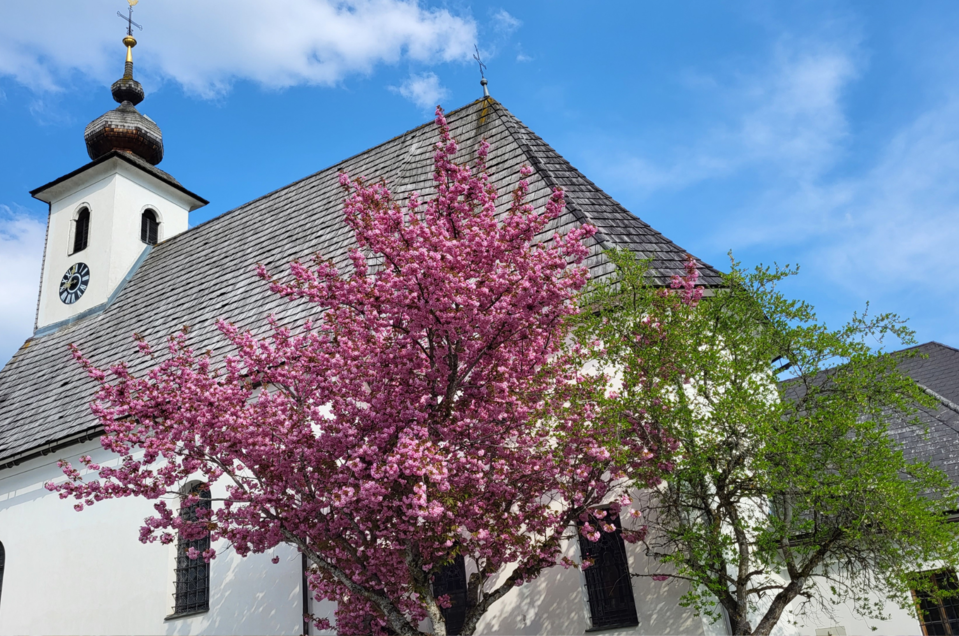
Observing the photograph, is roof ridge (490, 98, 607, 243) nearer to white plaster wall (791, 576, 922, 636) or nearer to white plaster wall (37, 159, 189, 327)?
white plaster wall (791, 576, 922, 636)

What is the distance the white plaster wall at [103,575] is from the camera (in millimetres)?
11474

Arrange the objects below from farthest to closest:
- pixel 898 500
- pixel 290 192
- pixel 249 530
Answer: pixel 290 192 → pixel 249 530 → pixel 898 500

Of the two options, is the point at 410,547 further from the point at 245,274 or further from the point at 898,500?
the point at 245,274

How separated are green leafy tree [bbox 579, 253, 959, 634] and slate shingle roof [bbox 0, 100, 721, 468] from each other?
262 centimetres

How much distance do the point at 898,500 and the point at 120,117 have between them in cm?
2156

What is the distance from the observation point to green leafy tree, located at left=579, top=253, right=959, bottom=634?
7.54m

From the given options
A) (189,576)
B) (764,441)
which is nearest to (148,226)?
(189,576)

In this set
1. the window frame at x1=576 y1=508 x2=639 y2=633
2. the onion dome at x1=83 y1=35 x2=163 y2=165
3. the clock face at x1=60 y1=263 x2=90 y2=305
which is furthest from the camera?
the onion dome at x1=83 y1=35 x2=163 y2=165

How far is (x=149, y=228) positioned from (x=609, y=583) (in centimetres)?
1673

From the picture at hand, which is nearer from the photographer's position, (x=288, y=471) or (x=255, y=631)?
(x=288, y=471)

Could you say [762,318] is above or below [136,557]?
above

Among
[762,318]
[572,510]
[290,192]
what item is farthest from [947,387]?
[290,192]

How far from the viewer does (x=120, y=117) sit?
72.7 ft

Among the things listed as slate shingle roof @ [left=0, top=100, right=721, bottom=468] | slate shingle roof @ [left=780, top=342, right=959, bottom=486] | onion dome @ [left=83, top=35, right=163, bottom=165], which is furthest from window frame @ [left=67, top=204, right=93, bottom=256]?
slate shingle roof @ [left=780, top=342, right=959, bottom=486]
